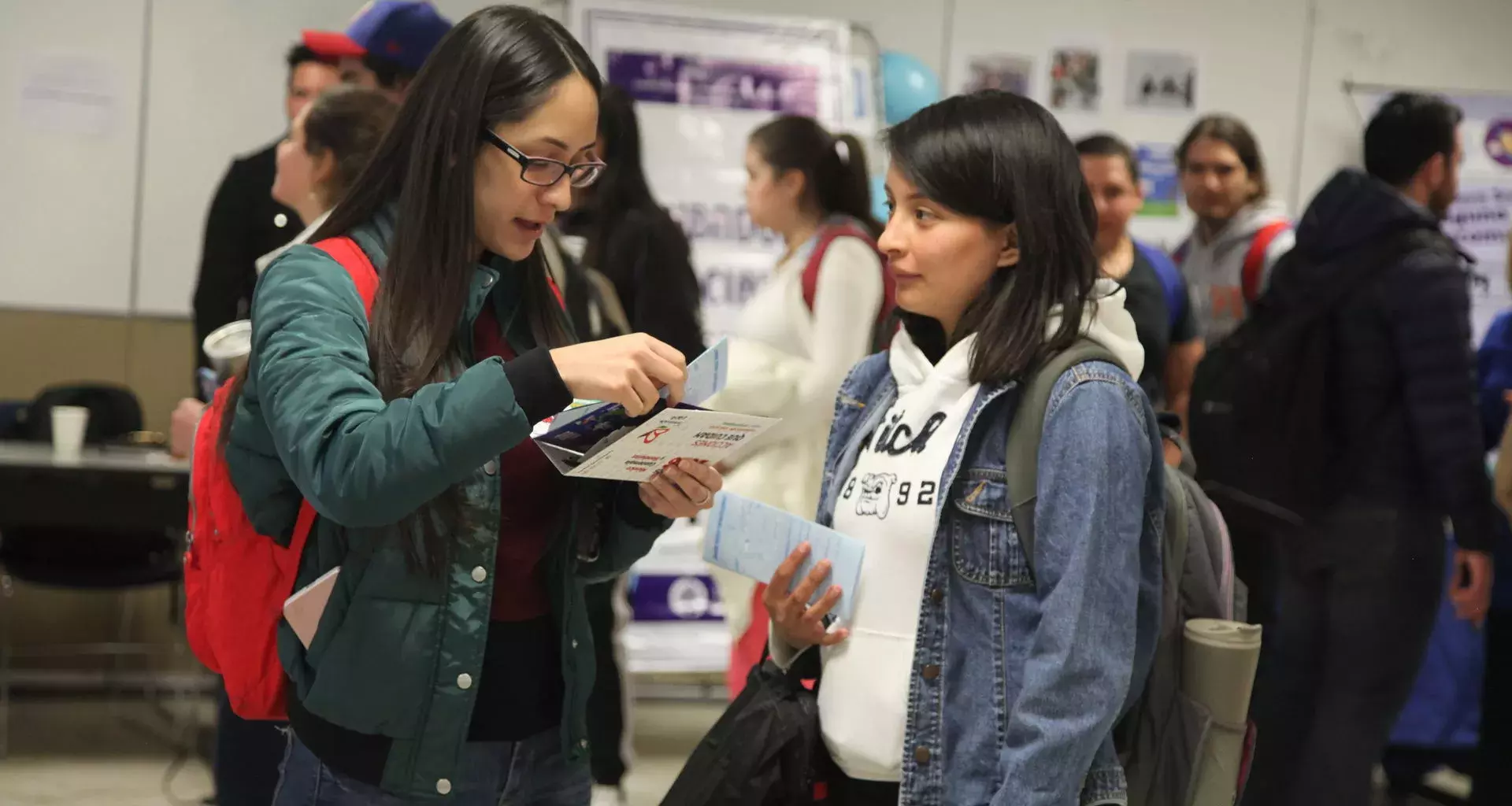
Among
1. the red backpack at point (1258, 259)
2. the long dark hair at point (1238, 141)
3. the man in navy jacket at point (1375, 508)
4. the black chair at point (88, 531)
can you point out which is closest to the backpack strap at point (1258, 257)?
the red backpack at point (1258, 259)

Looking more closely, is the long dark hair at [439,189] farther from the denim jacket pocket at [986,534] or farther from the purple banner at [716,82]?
the purple banner at [716,82]

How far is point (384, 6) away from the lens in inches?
125

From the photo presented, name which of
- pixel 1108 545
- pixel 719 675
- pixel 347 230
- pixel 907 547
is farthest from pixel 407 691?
pixel 719 675

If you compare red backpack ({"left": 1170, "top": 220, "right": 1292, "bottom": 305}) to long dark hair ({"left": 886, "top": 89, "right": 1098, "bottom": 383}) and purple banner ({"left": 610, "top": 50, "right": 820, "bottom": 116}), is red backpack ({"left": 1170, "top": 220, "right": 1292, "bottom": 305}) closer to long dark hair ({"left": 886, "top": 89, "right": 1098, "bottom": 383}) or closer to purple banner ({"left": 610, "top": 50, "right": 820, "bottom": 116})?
purple banner ({"left": 610, "top": 50, "right": 820, "bottom": 116})

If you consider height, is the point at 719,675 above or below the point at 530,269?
below

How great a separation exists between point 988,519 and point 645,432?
47 centimetres

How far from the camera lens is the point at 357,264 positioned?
5.05 feet

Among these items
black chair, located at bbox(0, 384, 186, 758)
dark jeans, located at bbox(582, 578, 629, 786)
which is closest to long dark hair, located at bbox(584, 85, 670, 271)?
dark jeans, located at bbox(582, 578, 629, 786)

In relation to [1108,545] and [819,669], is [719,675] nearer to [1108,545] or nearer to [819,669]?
[819,669]

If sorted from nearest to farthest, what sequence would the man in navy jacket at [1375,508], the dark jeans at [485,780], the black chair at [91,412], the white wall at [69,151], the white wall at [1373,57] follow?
1. the dark jeans at [485,780]
2. the man in navy jacket at [1375,508]
3. the black chair at [91,412]
4. the white wall at [69,151]
5. the white wall at [1373,57]

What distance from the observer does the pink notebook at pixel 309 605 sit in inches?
60.1

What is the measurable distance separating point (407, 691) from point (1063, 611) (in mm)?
716

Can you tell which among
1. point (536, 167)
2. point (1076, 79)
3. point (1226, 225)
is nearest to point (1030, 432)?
point (536, 167)

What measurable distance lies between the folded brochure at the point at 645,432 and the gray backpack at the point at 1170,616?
1.16ft
